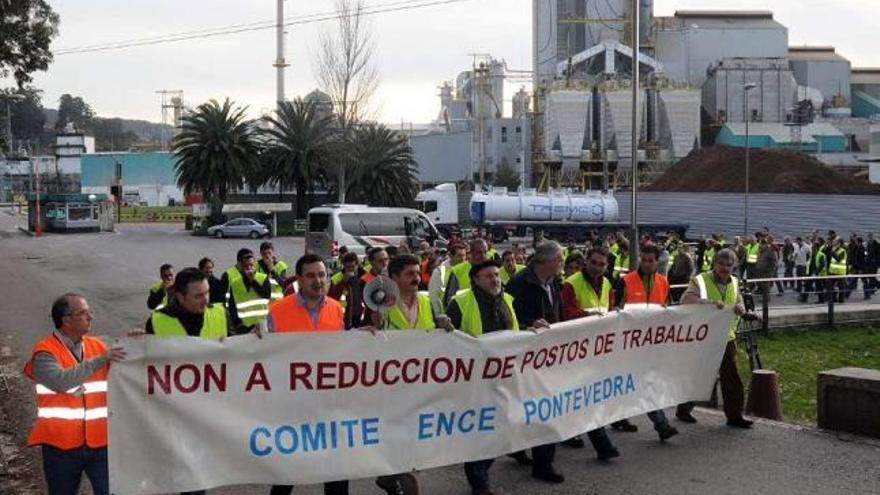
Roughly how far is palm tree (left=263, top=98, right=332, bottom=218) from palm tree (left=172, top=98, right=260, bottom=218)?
1210 mm

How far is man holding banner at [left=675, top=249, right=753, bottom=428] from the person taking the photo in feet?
31.4

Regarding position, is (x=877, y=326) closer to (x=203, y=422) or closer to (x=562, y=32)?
(x=203, y=422)

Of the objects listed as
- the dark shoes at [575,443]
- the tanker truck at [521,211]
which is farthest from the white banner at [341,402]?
the tanker truck at [521,211]

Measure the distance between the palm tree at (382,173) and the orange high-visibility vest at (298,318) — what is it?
54765mm

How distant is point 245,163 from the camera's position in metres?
64.4

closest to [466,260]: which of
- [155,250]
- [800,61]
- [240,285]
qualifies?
[240,285]

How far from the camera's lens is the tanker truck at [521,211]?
175 feet

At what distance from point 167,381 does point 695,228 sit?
51.2 metres

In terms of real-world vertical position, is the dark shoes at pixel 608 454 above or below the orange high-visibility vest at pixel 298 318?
below

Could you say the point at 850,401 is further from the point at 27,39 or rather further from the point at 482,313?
the point at 27,39

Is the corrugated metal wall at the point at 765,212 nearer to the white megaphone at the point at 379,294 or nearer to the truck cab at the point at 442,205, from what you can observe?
the truck cab at the point at 442,205

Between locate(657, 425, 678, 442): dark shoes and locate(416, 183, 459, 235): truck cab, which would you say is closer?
locate(657, 425, 678, 442): dark shoes

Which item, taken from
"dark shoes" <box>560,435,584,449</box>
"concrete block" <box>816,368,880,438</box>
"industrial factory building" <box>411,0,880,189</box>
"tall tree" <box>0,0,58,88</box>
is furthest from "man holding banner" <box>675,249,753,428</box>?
"industrial factory building" <box>411,0,880,189</box>

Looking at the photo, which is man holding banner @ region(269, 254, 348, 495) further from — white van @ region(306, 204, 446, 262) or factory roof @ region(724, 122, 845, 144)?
factory roof @ region(724, 122, 845, 144)
